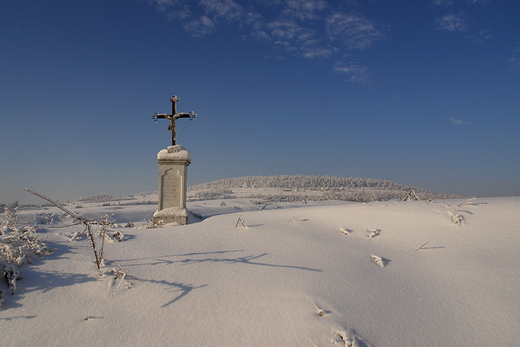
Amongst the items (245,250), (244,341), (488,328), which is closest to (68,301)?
(244,341)

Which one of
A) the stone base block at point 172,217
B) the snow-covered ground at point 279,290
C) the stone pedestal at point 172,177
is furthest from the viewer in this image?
the stone pedestal at point 172,177

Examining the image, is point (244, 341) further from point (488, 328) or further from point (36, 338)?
point (488, 328)

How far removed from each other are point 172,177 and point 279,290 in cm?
647

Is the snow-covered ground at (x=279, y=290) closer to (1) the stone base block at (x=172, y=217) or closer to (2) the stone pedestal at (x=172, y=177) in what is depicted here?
(1) the stone base block at (x=172, y=217)

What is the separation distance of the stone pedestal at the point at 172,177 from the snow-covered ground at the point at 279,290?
3.35 metres

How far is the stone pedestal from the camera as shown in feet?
28.2

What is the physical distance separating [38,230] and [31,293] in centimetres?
Result: 271

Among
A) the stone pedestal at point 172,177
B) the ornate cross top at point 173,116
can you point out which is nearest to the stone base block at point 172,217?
the stone pedestal at point 172,177

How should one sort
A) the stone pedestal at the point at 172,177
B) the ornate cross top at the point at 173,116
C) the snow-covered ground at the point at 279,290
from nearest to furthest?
the snow-covered ground at the point at 279,290
the stone pedestal at the point at 172,177
the ornate cross top at the point at 173,116

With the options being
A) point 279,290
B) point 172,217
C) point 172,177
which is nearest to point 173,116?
point 172,177

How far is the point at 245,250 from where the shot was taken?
4.39 m

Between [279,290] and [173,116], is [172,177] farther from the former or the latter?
[279,290]

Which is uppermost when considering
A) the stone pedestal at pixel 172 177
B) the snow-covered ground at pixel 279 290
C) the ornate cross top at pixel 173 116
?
the ornate cross top at pixel 173 116

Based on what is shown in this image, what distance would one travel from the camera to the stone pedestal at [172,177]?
8.61m
